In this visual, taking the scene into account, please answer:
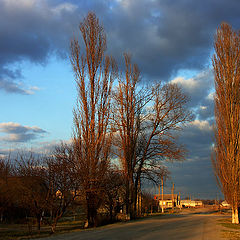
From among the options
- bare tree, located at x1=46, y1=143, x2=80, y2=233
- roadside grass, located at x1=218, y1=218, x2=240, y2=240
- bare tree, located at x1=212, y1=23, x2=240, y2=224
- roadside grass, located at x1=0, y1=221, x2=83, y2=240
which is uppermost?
bare tree, located at x1=212, y1=23, x2=240, y2=224

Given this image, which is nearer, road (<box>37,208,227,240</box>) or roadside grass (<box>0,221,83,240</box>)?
road (<box>37,208,227,240</box>)

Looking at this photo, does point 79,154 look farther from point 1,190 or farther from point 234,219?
point 234,219

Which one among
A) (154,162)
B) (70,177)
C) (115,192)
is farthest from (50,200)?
(154,162)

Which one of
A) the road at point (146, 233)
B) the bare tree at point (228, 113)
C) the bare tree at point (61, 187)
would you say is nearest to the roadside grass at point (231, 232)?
the road at point (146, 233)

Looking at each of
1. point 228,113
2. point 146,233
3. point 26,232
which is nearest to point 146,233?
point 146,233

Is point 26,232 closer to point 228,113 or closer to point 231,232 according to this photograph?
point 231,232

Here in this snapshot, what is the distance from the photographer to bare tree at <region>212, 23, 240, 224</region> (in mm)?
22969

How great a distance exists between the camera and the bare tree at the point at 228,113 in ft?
75.4

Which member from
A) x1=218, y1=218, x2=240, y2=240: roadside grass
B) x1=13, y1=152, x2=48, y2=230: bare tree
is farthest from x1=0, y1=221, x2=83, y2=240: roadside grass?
x1=218, y1=218, x2=240, y2=240: roadside grass

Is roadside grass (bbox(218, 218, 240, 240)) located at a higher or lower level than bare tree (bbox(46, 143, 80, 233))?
lower

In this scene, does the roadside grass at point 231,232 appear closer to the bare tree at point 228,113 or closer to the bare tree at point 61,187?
the bare tree at point 228,113

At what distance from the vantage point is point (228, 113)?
24.3 meters

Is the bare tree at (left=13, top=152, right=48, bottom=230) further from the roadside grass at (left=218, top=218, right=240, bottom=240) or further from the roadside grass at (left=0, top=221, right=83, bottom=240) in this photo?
the roadside grass at (left=218, top=218, right=240, bottom=240)

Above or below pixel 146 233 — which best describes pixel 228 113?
above
